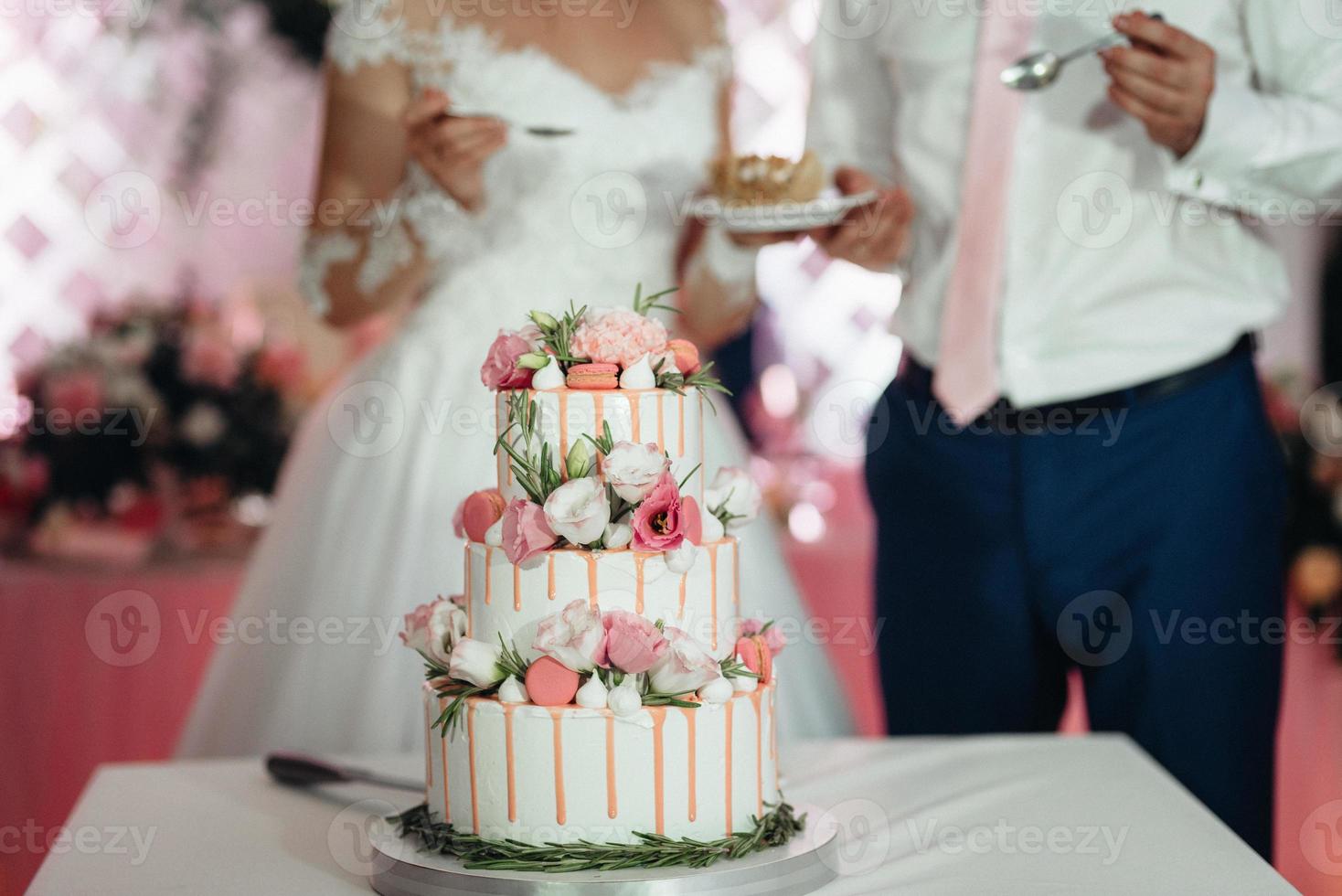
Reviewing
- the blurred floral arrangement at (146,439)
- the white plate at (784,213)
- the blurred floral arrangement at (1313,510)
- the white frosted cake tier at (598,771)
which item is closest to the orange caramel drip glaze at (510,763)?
the white frosted cake tier at (598,771)

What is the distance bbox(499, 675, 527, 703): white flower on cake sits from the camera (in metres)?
1.16

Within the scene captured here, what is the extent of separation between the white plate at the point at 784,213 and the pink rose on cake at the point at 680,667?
66 centimetres

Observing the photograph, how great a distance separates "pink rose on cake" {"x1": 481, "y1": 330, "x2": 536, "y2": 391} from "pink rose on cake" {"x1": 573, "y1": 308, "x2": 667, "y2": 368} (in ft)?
0.15

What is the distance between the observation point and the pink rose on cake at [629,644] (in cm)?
113

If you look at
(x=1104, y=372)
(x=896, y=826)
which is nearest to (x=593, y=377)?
(x=896, y=826)

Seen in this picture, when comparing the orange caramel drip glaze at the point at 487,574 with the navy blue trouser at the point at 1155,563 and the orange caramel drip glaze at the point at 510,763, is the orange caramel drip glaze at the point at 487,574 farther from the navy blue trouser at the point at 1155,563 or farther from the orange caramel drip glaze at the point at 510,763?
the navy blue trouser at the point at 1155,563

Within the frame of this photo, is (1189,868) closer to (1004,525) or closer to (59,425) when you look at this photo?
(1004,525)

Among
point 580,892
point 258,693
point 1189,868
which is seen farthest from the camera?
point 258,693

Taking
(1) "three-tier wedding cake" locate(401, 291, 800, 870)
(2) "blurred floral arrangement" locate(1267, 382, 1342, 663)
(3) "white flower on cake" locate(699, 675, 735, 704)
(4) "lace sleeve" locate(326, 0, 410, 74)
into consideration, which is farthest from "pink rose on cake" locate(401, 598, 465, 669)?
(2) "blurred floral arrangement" locate(1267, 382, 1342, 663)

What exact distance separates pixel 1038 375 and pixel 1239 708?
0.44m

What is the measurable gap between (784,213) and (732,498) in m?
0.51

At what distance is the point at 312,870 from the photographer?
48.3 inches

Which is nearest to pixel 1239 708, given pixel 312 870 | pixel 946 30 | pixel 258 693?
pixel 946 30

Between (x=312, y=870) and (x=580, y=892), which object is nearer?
(x=580, y=892)
